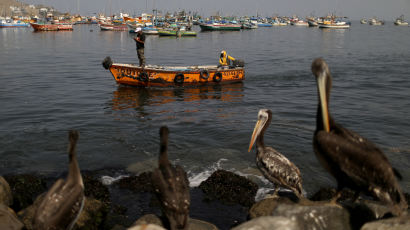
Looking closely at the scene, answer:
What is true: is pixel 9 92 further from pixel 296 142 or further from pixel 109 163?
pixel 296 142

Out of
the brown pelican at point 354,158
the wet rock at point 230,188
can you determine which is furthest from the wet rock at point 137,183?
the brown pelican at point 354,158

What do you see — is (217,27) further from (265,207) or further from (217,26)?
(265,207)

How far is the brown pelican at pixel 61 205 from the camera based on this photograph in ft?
17.6

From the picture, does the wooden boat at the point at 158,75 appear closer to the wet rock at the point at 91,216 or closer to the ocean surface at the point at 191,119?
the ocean surface at the point at 191,119

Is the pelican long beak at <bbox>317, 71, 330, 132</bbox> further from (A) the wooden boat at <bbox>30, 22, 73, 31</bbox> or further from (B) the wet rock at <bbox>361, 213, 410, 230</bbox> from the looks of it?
(A) the wooden boat at <bbox>30, 22, 73, 31</bbox>

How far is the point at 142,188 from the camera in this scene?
9734 millimetres

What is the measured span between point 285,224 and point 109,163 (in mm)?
8269

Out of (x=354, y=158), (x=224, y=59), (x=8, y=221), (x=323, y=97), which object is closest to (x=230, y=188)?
(x=354, y=158)

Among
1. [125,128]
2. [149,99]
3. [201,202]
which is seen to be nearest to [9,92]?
[149,99]

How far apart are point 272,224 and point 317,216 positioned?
980mm

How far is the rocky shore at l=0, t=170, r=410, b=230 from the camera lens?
5562 mm

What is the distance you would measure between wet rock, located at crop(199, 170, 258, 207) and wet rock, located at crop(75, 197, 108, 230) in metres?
3.18

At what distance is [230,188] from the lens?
375 inches

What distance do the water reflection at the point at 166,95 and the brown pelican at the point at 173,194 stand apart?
50.0ft
